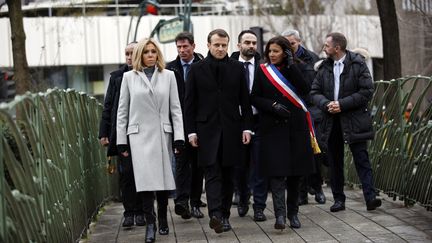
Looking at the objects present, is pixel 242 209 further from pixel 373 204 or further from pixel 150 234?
pixel 150 234

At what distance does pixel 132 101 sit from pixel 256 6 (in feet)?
117

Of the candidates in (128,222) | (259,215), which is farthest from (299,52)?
(128,222)

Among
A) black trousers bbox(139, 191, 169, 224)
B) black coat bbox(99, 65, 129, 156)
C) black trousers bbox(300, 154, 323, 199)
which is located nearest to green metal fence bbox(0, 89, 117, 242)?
black coat bbox(99, 65, 129, 156)

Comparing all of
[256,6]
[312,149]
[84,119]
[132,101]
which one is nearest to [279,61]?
[312,149]

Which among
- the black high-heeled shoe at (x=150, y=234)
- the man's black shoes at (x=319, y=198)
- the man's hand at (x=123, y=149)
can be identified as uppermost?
the man's hand at (x=123, y=149)

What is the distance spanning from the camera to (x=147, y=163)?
8758 mm

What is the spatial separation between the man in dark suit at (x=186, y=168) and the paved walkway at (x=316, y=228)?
0.66 ft

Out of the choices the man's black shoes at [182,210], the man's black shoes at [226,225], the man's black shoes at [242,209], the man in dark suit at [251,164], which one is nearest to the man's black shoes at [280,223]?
the man's black shoes at [226,225]

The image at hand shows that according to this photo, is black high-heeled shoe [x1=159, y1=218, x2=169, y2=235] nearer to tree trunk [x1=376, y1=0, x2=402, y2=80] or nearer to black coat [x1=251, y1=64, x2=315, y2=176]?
black coat [x1=251, y1=64, x2=315, y2=176]

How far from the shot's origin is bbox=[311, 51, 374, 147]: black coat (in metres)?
9.91

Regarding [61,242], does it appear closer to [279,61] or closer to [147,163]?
[147,163]

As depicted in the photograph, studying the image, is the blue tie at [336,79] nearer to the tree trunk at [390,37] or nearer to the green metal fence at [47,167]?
the green metal fence at [47,167]

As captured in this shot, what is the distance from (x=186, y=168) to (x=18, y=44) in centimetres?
795

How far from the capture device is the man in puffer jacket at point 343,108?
9.94m
